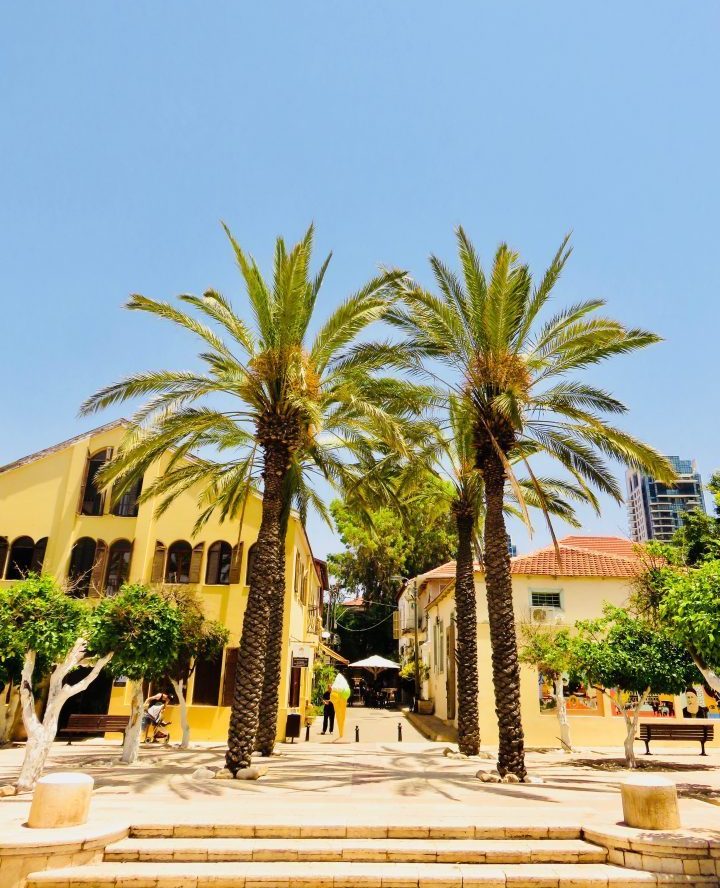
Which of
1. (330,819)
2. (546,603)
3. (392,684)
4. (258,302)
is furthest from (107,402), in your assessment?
(392,684)

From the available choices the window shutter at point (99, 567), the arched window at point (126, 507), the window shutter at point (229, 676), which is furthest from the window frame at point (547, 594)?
the window shutter at point (99, 567)

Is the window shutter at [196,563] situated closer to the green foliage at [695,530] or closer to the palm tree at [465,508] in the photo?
the palm tree at [465,508]

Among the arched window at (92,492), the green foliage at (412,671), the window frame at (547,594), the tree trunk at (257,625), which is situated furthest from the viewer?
the green foliage at (412,671)

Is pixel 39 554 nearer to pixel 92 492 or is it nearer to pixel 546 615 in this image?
pixel 92 492

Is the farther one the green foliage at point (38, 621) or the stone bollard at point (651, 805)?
the green foliage at point (38, 621)

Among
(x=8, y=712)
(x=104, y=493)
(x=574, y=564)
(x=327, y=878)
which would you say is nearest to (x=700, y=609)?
(x=327, y=878)

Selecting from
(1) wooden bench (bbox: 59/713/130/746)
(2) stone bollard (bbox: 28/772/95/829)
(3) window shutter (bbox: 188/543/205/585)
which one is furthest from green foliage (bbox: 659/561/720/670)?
(1) wooden bench (bbox: 59/713/130/746)

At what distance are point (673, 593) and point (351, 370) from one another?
26.9ft

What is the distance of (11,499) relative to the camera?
926 inches

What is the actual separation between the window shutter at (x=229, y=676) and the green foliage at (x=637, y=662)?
10832mm

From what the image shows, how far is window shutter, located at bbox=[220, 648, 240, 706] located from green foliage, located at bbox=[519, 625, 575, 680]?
9.25 m

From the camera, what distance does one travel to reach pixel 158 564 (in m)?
22.7

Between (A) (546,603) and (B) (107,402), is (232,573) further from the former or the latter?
(A) (546,603)

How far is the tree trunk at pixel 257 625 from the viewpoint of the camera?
1271cm
